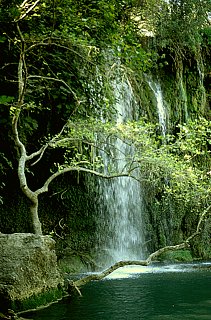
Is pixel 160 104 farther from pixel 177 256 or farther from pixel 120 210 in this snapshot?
pixel 177 256

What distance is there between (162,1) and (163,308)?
33.8 ft

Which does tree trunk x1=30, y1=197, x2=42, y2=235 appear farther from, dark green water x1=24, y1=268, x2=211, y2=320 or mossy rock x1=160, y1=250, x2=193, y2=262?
mossy rock x1=160, y1=250, x2=193, y2=262

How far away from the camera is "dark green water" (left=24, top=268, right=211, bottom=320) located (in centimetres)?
593

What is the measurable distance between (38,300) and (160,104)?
8.86m

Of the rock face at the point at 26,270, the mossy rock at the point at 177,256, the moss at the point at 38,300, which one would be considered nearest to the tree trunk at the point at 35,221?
the rock face at the point at 26,270

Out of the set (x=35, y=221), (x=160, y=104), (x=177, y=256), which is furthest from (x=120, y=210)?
(x=35, y=221)

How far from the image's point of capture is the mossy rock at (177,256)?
1356 centimetres

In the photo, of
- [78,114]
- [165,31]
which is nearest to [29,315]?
[78,114]

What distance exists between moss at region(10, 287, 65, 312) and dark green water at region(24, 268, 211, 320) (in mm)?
139

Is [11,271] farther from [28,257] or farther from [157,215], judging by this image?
[157,215]

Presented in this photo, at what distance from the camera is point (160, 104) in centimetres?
1409

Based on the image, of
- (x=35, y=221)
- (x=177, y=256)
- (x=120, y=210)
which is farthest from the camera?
(x=177, y=256)

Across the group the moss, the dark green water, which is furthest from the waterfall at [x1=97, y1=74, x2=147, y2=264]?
the moss

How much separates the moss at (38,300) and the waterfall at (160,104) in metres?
7.69
